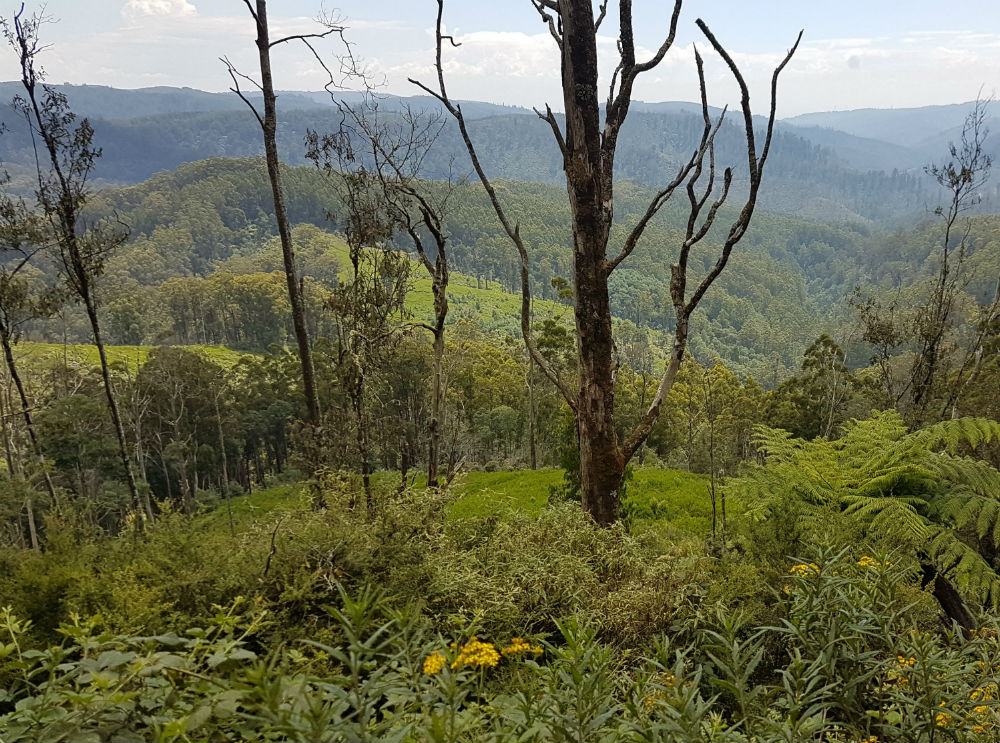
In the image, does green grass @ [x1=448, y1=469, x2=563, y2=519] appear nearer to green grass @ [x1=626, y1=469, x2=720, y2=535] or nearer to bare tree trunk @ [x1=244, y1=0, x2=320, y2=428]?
green grass @ [x1=626, y1=469, x2=720, y2=535]

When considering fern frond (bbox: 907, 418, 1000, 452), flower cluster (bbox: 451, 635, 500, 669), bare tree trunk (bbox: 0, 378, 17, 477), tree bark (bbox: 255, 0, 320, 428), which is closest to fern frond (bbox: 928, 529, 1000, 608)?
fern frond (bbox: 907, 418, 1000, 452)

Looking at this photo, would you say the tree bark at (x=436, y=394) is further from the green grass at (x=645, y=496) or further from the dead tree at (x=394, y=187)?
the green grass at (x=645, y=496)

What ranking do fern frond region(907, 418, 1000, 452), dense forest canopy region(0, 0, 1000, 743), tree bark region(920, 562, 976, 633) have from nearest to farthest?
1. dense forest canopy region(0, 0, 1000, 743)
2. tree bark region(920, 562, 976, 633)
3. fern frond region(907, 418, 1000, 452)

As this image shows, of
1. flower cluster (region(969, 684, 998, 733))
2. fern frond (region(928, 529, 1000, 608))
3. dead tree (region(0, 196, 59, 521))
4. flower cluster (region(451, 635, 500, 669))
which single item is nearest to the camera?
flower cluster (region(969, 684, 998, 733))

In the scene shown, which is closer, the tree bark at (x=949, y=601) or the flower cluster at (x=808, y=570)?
the flower cluster at (x=808, y=570)

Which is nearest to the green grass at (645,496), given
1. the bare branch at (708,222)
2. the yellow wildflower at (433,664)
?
the bare branch at (708,222)

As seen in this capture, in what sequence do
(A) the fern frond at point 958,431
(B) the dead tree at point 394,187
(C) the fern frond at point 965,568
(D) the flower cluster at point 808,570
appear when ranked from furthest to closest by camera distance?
(B) the dead tree at point 394,187, (A) the fern frond at point 958,431, (C) the fern frond at point 965,568, (D) the flower cluster at point 808,570

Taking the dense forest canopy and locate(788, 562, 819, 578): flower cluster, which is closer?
the dense forest canopy

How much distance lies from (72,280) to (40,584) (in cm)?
955

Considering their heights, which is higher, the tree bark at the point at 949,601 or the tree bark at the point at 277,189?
the tree bark at the point at 277,189

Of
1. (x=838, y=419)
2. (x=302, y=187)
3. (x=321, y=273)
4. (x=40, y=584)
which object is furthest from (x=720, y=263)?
(x=302, y=187)

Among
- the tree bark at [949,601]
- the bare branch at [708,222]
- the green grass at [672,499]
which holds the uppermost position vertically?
the bare branch at [708,222]

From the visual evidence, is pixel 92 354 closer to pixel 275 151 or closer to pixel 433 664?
pixel 275 151

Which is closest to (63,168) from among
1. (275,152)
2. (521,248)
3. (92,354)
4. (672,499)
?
(275,152)
